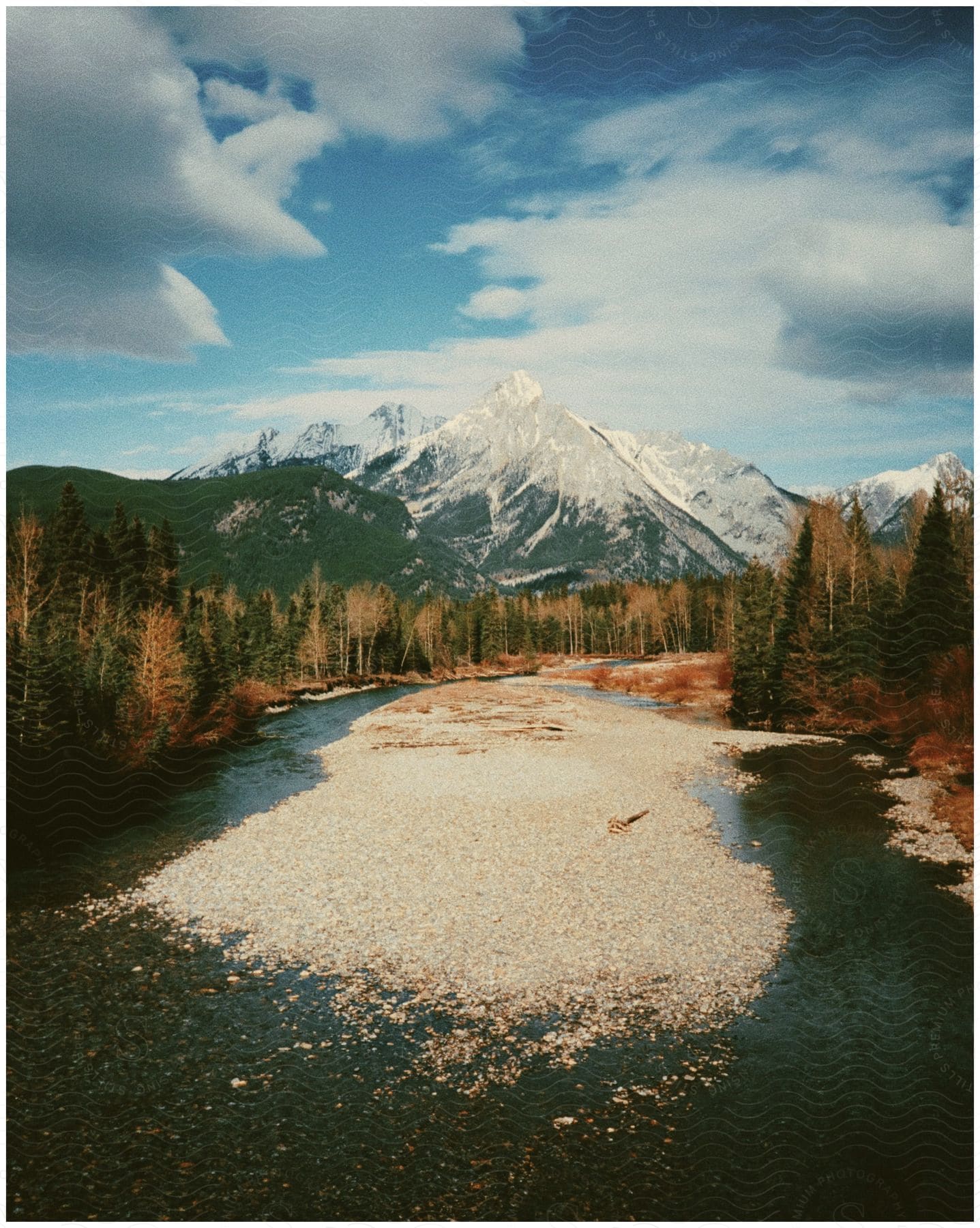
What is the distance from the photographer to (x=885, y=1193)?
754cm

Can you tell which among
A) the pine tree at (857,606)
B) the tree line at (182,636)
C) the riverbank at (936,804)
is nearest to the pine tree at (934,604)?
the pine tree at (857,606)

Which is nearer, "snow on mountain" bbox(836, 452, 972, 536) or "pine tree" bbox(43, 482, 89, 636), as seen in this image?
"snow on mountain" bbox(836, 452, 972, 536)

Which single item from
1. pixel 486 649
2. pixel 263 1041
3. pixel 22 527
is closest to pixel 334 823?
pixel 263 1041

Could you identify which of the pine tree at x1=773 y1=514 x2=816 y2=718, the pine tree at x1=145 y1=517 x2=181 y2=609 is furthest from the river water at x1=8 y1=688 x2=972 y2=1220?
the pine tree at x1=145 y1=517 x2=181 y2=609

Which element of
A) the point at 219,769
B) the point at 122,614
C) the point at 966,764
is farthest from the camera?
the point at 122,614

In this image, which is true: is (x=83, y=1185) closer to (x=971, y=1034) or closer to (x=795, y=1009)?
(x=795, y=1009)

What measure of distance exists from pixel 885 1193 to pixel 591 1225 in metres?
3.34

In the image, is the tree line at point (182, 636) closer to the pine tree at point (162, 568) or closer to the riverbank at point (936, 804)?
the pine tree at point (162, 568)

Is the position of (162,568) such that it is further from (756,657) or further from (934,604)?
(934,604)

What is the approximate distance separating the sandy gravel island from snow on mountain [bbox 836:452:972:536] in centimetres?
940

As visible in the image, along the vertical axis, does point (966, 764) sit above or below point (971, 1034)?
above

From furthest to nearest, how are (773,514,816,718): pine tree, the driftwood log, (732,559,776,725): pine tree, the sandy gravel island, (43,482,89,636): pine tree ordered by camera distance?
(732,559,776,725): pine tree
(43,482,89,636): pine tree
(773,514,816,718): pine tree
the driftwood log
the sandy gravel island

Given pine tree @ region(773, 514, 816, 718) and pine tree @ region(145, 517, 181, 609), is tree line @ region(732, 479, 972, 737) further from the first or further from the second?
pine tree @ region(145, 517, 181, 609)

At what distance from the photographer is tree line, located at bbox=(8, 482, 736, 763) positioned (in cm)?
1747
